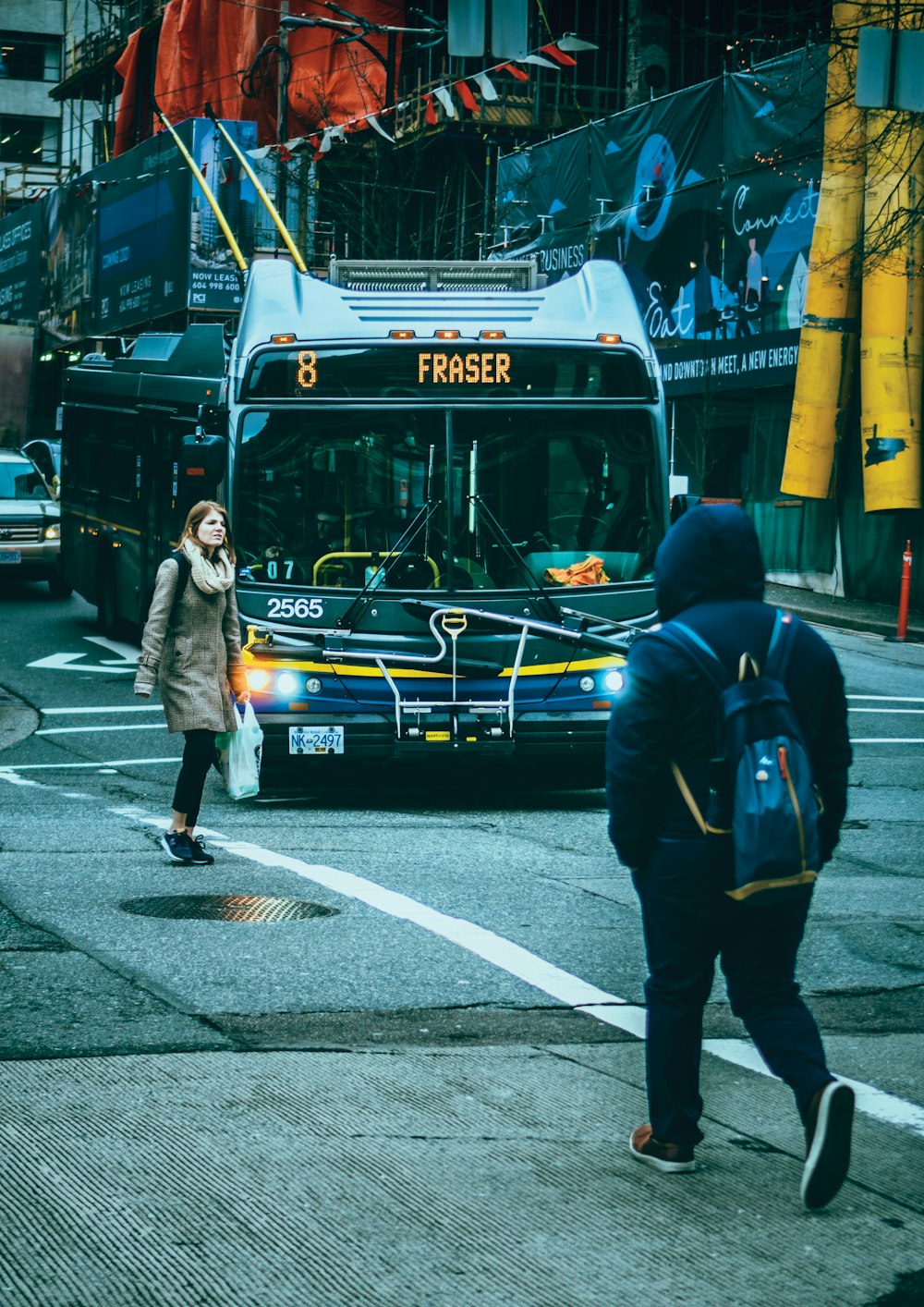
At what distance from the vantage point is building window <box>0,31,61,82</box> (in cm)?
8675

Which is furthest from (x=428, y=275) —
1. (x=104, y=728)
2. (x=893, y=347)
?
(x=893, y=347)

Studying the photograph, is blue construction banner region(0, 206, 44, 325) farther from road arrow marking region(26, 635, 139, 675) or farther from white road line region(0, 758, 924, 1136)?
white road line region(0, 758, 924, 1136)

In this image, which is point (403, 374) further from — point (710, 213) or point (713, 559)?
point (710, 213)

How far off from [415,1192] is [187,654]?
5042 mm

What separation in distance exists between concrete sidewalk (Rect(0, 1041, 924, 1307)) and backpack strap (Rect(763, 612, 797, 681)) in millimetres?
1338

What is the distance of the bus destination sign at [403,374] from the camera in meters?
11.9

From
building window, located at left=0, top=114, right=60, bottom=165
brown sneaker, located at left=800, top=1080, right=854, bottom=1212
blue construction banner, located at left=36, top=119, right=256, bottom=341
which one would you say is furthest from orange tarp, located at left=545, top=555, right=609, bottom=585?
building window, located at left=0, top=114, right=60, bottom=165

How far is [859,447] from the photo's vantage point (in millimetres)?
27688

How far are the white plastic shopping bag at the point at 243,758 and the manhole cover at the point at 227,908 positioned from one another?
3.50 ft

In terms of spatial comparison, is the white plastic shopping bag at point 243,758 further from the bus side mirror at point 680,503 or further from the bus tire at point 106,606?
the bus tire at point 106,606

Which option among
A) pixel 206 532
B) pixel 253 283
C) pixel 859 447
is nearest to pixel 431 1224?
pixel 206 532

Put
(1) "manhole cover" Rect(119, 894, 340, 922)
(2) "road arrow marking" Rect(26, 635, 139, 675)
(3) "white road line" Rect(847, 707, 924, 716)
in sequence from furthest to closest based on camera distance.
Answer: (2) "road arrow marking" Rect(26, 635, 139, 675), (3) "white road line" Rect(847, 707, 924, 716), (1) "manhole cover" Rect(119, 894, 340, 922)

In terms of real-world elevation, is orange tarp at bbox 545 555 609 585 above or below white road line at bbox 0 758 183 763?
above

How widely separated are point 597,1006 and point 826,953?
1418 millimetres
